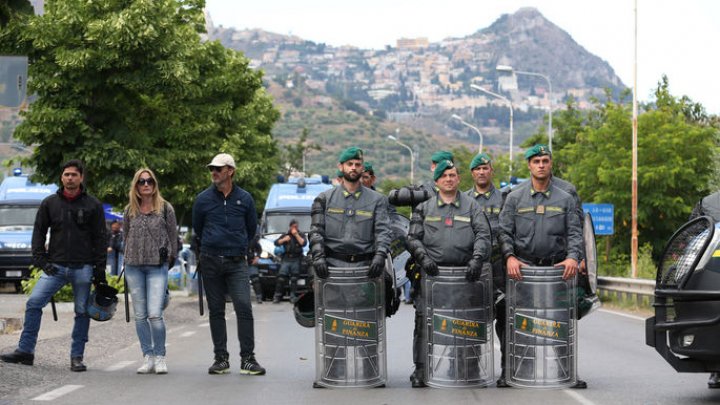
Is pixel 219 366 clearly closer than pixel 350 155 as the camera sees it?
No

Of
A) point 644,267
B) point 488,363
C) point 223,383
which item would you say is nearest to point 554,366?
point 488,363

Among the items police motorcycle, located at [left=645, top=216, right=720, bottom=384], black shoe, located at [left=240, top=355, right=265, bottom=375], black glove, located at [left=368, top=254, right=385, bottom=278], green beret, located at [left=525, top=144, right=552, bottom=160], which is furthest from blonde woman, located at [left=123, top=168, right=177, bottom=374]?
police motorcycle, located at [left=645, top=216, right=720, bottom=384]

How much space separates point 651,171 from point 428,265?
3117 centimetres

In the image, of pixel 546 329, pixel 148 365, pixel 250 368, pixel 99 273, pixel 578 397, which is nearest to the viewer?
pixel 578 397

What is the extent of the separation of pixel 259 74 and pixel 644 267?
653 inches

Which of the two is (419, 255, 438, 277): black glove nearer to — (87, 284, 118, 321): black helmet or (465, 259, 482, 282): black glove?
(465, 259, 482, 282): black glove

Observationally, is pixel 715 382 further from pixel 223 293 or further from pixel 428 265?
pixel 223 293

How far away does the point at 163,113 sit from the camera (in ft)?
87.8

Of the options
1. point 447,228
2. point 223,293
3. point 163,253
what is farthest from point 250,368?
point 447,228

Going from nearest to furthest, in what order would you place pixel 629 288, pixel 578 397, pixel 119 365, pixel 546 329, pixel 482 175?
pixel 578 397 < pixel 546 329 < pixel 482 175 < pixel 119 365 < pixel 629 288

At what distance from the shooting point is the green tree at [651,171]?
41.3m

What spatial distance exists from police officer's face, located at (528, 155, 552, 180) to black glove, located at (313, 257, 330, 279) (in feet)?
6.17

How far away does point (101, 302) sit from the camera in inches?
514

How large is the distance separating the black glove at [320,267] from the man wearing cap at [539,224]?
1.48 metres
